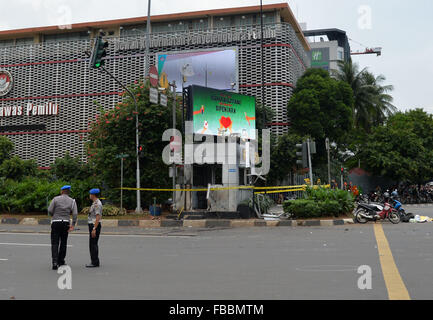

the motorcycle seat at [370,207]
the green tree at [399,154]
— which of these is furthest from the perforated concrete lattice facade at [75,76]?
the motorcycle seat at [370,207]

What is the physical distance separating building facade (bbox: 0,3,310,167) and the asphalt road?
24.6m

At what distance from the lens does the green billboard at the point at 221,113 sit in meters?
19.6

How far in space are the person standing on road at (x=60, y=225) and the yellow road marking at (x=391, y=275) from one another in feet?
18.3

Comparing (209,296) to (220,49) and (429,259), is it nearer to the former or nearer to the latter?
(429,259)

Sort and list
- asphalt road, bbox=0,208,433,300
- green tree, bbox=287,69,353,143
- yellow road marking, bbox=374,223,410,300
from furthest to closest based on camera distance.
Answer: green tree, bbox=287,69,353,143, asphalt road, bbox=0,208,433,300, yellow road marking, bbox=374,223,410,300

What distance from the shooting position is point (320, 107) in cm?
3428

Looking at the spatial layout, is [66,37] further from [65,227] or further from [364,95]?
[65,227]

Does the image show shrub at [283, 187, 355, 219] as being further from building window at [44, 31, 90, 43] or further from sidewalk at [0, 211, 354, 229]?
building window at [44, 31, 90, 43]

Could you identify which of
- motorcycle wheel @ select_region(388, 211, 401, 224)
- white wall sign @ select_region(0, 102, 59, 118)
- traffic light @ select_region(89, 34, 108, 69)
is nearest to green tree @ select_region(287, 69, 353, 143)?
motorcycle wheel @ select_region(388, 211, 401, 224)

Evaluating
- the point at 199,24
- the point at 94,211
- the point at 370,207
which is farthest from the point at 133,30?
the point at 94,211

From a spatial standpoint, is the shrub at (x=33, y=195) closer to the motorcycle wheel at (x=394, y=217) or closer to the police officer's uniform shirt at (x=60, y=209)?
the police officer's uniform shirt at (x=60, y=209)

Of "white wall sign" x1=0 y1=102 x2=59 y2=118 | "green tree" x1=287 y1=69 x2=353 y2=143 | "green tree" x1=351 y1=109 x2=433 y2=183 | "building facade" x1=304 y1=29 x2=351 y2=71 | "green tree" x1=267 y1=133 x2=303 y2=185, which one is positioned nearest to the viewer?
"green tree" x1=267 y1=133 x2=303 y2=185

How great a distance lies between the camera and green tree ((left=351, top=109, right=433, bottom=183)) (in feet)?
124

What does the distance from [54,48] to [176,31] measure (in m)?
11.0
